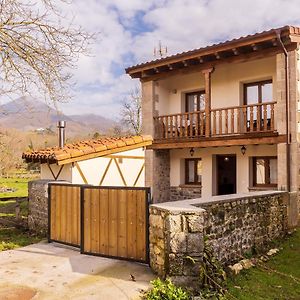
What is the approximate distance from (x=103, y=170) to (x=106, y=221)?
A: 18.5 feet

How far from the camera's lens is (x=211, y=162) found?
1352 centimetres

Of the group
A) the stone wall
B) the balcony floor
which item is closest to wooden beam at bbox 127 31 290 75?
the balcony floor

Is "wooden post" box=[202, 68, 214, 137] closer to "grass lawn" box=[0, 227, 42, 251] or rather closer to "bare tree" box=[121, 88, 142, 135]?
"grass lawn" box=[0, 227, 42, 251]

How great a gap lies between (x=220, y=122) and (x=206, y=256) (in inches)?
271

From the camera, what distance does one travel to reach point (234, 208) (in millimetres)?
7277

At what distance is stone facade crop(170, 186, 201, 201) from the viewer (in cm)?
1398

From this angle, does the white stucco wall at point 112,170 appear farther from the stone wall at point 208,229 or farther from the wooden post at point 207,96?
the stone wall at point 208,229

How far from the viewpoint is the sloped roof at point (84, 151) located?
433 inches

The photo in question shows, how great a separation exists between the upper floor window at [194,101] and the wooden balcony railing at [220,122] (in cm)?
69

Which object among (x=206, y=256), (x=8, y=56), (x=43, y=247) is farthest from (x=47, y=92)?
(x=206, y=256)

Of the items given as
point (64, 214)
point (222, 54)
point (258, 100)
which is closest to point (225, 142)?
point (258, 100)

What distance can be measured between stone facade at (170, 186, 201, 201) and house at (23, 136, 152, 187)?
135 cm

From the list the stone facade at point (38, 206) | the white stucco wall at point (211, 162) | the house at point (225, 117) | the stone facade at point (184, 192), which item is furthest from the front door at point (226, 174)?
the stone facade at point (38, 206)

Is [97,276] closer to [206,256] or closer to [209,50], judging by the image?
[206,256]
